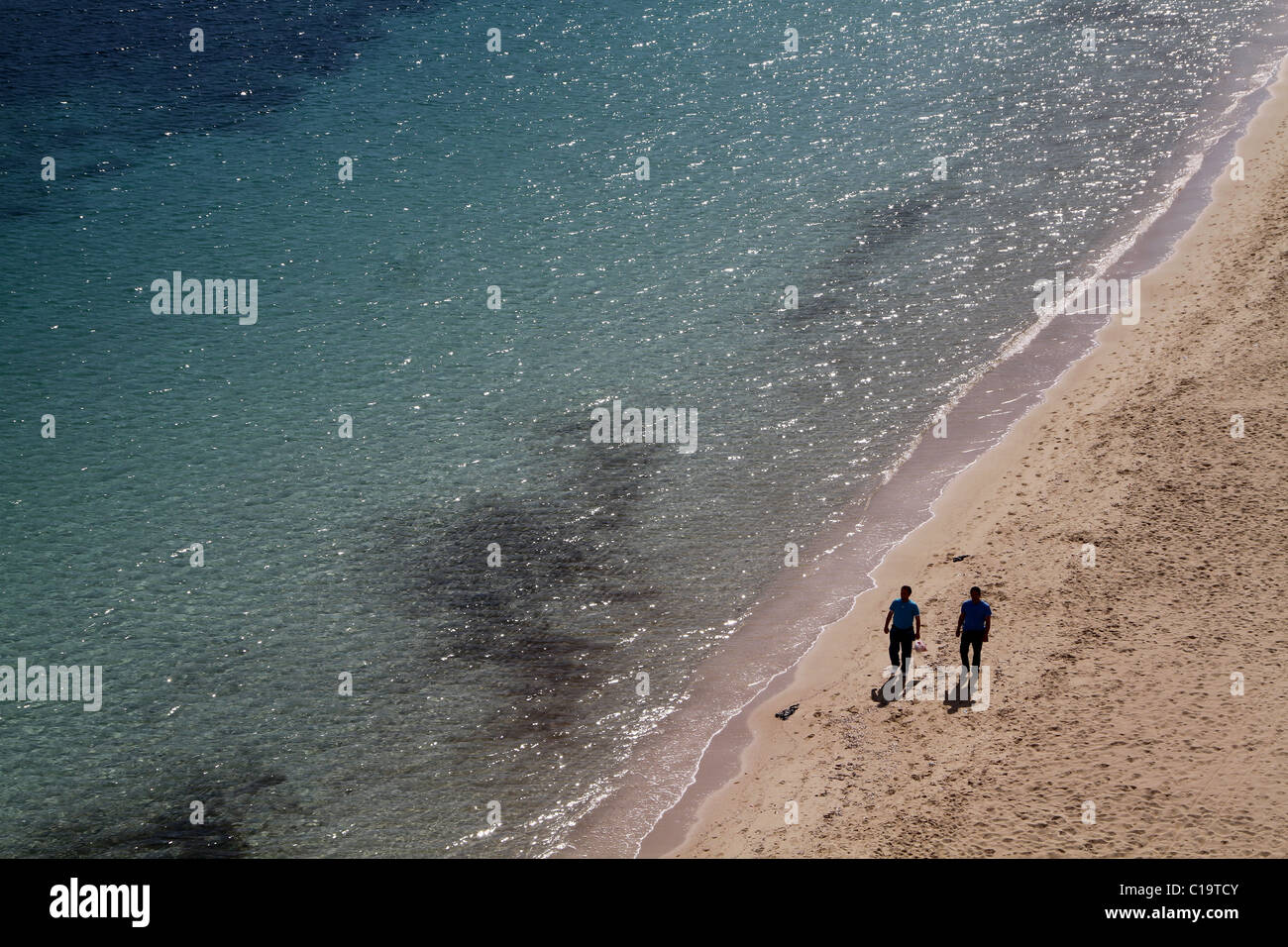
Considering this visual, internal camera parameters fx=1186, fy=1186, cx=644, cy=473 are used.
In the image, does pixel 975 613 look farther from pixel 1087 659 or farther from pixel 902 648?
pixel 1087 659

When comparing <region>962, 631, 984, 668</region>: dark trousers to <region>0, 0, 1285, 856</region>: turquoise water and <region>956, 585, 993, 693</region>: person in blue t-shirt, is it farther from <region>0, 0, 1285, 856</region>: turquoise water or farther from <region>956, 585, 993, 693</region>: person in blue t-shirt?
<region>0, 0, 1285, 856</region>: turquoise water

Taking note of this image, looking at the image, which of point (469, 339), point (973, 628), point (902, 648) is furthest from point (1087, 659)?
point (469, 339)

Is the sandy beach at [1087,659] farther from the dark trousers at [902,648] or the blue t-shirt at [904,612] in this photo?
the blue t-shirt at [904,612]

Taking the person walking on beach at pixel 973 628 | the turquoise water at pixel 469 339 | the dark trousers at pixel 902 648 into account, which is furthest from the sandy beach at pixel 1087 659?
Answer: the turquoise water at pixel 469 339

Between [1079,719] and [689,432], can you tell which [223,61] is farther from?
Answer: [1079,719]

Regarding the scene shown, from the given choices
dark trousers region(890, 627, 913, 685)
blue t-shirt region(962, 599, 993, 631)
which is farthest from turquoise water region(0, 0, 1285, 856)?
blue t-shirt region(962, 599, 993, 631)

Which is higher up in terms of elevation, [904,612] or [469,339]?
[469,339]

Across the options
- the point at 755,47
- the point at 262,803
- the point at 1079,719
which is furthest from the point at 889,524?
the point at 755,47
